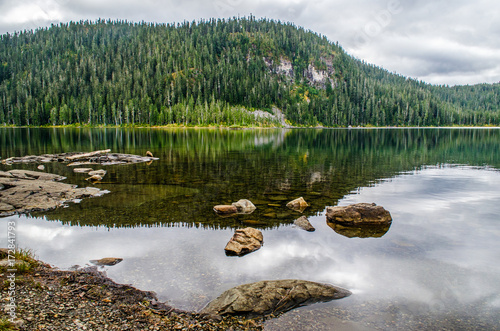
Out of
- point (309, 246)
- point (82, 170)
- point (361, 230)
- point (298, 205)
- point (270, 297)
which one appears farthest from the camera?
point (82, 170)

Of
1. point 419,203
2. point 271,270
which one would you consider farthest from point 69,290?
point 419,203

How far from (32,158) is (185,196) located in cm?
2976

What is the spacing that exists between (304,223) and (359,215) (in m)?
3.15

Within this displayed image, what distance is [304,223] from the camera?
1600 centimetres

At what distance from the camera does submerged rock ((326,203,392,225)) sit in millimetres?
16547

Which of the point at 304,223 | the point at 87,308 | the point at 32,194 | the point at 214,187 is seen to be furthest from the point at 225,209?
the point at 32,194

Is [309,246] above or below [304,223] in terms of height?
below

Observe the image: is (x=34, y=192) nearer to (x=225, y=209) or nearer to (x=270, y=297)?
A: (x=225, y=209)

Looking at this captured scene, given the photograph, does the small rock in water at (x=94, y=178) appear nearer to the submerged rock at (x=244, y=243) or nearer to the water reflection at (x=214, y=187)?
the water reflection at (x=214, y=187)

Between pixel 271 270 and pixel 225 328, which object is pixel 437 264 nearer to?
pixel 271 270

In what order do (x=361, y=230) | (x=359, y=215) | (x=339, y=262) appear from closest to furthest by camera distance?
1. (x=339, y=262)
2. (x=361, y=230)
3. (x=359, y=215)

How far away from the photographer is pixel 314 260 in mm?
12297

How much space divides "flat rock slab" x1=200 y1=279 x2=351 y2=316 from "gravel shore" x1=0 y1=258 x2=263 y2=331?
0.36m

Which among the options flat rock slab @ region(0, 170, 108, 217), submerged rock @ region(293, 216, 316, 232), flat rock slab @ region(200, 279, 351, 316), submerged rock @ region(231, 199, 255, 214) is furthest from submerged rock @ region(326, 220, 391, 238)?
flat rock slab @ region(0, 170, 108, 217)
